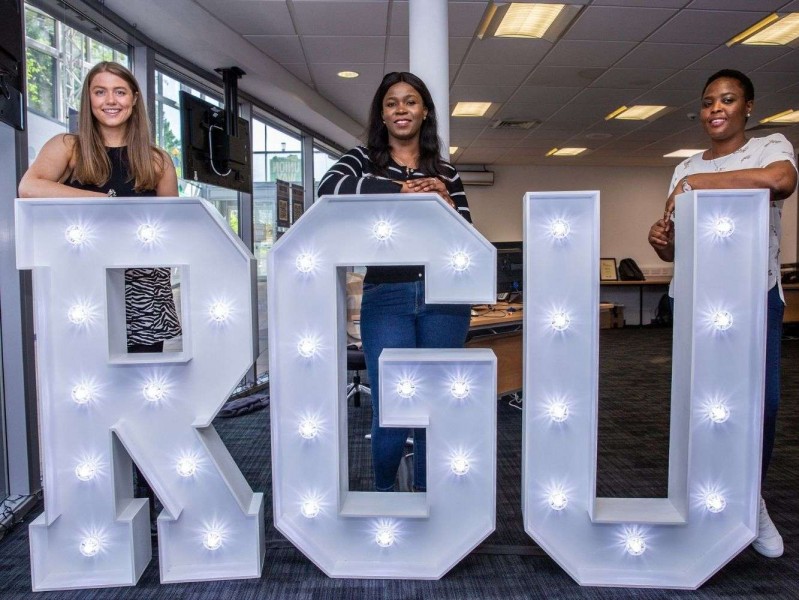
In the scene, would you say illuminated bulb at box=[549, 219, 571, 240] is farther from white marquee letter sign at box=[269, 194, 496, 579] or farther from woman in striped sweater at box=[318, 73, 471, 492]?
woman in striped sweater at box=[318, 73, 471, 492]

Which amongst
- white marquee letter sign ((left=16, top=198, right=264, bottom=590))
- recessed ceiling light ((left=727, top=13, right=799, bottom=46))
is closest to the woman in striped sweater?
white marquee letter sign ((left=16, top=198, right=264, bottom=590))

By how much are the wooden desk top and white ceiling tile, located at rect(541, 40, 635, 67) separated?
88.0 inches

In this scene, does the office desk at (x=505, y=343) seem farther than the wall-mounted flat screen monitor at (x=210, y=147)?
No

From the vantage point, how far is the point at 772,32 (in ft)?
14.6

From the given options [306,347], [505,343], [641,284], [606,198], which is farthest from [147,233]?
[606,198]

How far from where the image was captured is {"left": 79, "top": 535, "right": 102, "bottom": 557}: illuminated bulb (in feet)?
5.17

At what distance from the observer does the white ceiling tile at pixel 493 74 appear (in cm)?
516

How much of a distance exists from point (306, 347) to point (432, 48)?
2.40m

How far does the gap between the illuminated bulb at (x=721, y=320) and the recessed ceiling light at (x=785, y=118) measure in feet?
22.0

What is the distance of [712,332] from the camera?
1.50 m

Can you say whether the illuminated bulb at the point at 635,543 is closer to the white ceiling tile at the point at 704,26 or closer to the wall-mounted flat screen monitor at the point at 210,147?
the wall-mounted flat screen monitor at the point at 210,147

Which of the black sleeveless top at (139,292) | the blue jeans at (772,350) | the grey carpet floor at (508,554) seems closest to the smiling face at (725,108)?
the blue jeans at (772,350)

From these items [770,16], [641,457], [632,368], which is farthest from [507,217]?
[641,457]

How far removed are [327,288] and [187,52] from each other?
348cm
